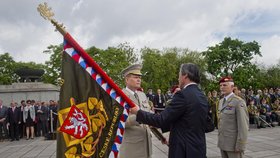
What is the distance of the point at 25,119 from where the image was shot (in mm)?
15211

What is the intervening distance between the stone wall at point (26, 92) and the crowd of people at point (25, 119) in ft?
13.5

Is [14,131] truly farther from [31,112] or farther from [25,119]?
[31,112]

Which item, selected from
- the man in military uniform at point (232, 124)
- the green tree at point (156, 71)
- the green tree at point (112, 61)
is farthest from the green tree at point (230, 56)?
the man in military uniform at point (232, 124)

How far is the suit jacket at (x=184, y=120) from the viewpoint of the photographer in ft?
10.6

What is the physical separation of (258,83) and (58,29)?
4614 centimetres

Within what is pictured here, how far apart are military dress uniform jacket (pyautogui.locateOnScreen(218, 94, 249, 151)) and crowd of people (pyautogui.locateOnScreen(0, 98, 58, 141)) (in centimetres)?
1130

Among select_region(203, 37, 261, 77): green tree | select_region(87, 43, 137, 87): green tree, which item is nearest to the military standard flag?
select_region(87, 43, 137, 87): green tree

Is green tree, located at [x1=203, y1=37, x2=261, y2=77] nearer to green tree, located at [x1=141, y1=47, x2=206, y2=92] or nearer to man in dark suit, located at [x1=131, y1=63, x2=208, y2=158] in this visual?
green tree, located at [x1=141, y1=47, x2=206, y2=92]

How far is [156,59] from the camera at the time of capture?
159ft

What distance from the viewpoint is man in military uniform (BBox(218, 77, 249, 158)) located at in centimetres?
472

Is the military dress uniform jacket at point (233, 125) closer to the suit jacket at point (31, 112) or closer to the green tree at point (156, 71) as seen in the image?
the suit jacket at point (31, 112)

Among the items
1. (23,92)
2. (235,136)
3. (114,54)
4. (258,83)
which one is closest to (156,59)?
(114,54)

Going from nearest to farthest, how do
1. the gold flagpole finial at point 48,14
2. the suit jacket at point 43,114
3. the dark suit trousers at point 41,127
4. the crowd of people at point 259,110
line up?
the gold flagpole finial at point 48,14 < the crowd of people at point 259,110 < the suit jacket at point 43,114 < the dark suit trousers at point 41,127

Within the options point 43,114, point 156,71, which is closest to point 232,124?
point 43,114
